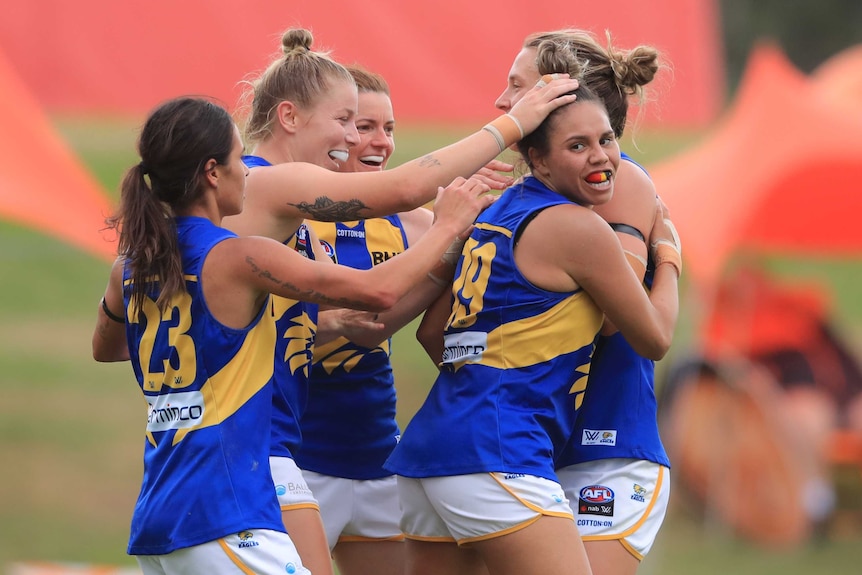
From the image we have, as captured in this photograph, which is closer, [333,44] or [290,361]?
[290,361]

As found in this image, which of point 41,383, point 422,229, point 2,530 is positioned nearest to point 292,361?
point 422,229

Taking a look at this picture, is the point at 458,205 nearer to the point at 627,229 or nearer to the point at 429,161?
the point at 429,161

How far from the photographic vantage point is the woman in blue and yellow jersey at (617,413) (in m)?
3.33

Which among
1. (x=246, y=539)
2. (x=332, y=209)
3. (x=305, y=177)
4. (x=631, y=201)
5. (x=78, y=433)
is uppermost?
(x=305, y=177)

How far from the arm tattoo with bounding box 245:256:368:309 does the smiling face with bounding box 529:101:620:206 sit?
Answer: 0.64m

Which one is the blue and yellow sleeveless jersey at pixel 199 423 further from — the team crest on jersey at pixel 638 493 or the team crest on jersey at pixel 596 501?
the team crest on jersey at pixel 638 493

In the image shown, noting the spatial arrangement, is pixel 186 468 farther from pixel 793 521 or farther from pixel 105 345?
pixel 793 521

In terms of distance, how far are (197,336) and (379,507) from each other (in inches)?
45.8

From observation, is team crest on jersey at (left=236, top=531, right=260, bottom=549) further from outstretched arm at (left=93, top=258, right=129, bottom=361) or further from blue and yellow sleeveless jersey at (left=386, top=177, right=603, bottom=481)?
outstretched arm at (left=93, top=258, right=129, bottom=361)

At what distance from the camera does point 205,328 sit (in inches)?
113

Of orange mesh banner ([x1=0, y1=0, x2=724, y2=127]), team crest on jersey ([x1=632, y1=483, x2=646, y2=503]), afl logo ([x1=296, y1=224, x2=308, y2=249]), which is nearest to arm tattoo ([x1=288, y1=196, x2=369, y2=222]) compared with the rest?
afl logo ([x1=296, y1=224, x2=308, y2=249])

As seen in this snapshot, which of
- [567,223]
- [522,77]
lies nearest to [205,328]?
[567,223]

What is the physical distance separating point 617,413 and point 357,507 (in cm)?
91

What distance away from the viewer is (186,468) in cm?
288
